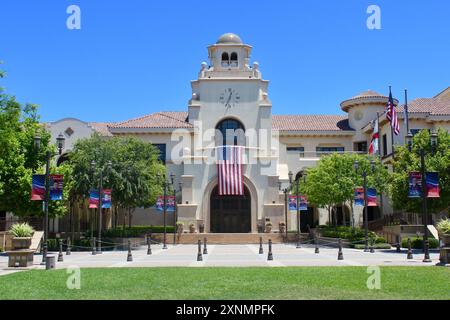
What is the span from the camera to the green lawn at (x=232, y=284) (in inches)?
566

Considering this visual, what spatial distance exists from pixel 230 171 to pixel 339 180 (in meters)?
14.4

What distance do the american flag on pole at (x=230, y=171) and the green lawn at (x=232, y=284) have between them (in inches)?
1362

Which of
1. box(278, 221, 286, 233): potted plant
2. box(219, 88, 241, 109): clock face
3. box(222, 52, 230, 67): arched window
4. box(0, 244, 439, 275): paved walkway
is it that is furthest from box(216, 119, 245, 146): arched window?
box(0, 244, 439, 275): paved walkway

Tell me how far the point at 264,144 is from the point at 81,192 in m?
23.3

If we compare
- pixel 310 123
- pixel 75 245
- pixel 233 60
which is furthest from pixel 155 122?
pixel 75 245

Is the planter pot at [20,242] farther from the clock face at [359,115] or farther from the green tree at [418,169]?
the clock face at [359,115]

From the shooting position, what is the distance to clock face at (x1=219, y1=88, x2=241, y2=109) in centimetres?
6269

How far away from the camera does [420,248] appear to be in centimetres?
3684

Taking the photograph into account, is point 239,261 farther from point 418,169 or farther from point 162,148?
point 162,148

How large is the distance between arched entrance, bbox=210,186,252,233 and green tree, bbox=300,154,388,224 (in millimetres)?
11234

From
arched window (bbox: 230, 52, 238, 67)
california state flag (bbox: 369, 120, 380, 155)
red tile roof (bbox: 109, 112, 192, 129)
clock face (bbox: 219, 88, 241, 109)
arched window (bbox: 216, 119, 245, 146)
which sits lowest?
california state flag (bbox: 369, 120, 380, 155)

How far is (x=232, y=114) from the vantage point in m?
62.6

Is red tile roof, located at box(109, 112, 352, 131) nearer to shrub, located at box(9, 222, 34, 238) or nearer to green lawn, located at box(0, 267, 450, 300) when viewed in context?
shrub, located at box(9, 222, 34, 238)
